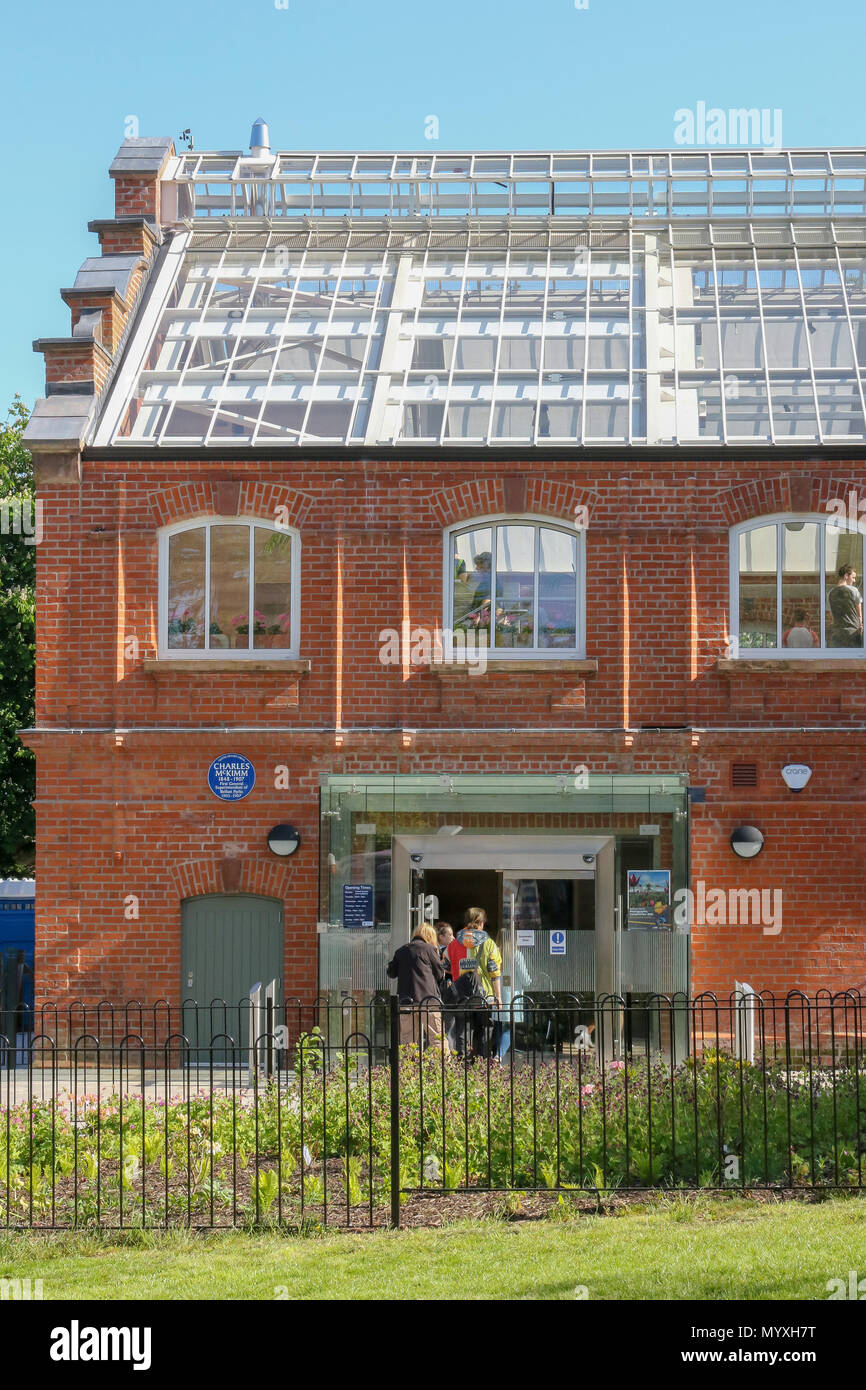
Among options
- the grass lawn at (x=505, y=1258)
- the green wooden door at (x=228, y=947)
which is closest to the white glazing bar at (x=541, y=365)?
the green wooden door at (x=228, y=947)

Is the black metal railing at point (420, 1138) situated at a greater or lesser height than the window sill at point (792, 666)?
lesser

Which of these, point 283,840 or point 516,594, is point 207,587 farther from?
point 516,594

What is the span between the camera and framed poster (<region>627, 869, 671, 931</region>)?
Answer: 1739cm

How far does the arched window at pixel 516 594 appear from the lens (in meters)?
18.2

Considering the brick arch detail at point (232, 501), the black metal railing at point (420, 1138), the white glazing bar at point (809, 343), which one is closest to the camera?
the black metal railing at point (420, 1138)

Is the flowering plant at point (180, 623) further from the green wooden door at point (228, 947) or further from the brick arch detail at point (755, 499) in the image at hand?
the brick arch detail at point (755, 499)

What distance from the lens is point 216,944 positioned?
18062mm

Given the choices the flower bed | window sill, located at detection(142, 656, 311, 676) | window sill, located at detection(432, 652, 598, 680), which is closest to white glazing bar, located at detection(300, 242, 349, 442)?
window sill, located at detection(142, 656, 311, 676)

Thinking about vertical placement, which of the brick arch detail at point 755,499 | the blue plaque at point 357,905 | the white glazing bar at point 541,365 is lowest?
the blue plaque at point 357,905

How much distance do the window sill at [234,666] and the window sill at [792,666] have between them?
482 cm

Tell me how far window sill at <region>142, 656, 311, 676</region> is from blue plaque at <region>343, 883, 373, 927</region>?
254cm

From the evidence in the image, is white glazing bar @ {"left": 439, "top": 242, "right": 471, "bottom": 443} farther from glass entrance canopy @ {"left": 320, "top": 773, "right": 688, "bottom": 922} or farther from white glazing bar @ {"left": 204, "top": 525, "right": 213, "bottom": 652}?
glass entrance canopy @ {"left": 320, "top": 773, "right": 688, "bottom": 922}

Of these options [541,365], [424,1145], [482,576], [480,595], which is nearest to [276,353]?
[541,365]

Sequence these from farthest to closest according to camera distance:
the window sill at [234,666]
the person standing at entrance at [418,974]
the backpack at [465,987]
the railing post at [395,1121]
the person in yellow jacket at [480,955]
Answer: the window sill at [234,666]
the person in yellow jacket at [480,955]
the backpack at [465,987]
the person standing at entrance at [418,974]
the railing post at [395,1121]
